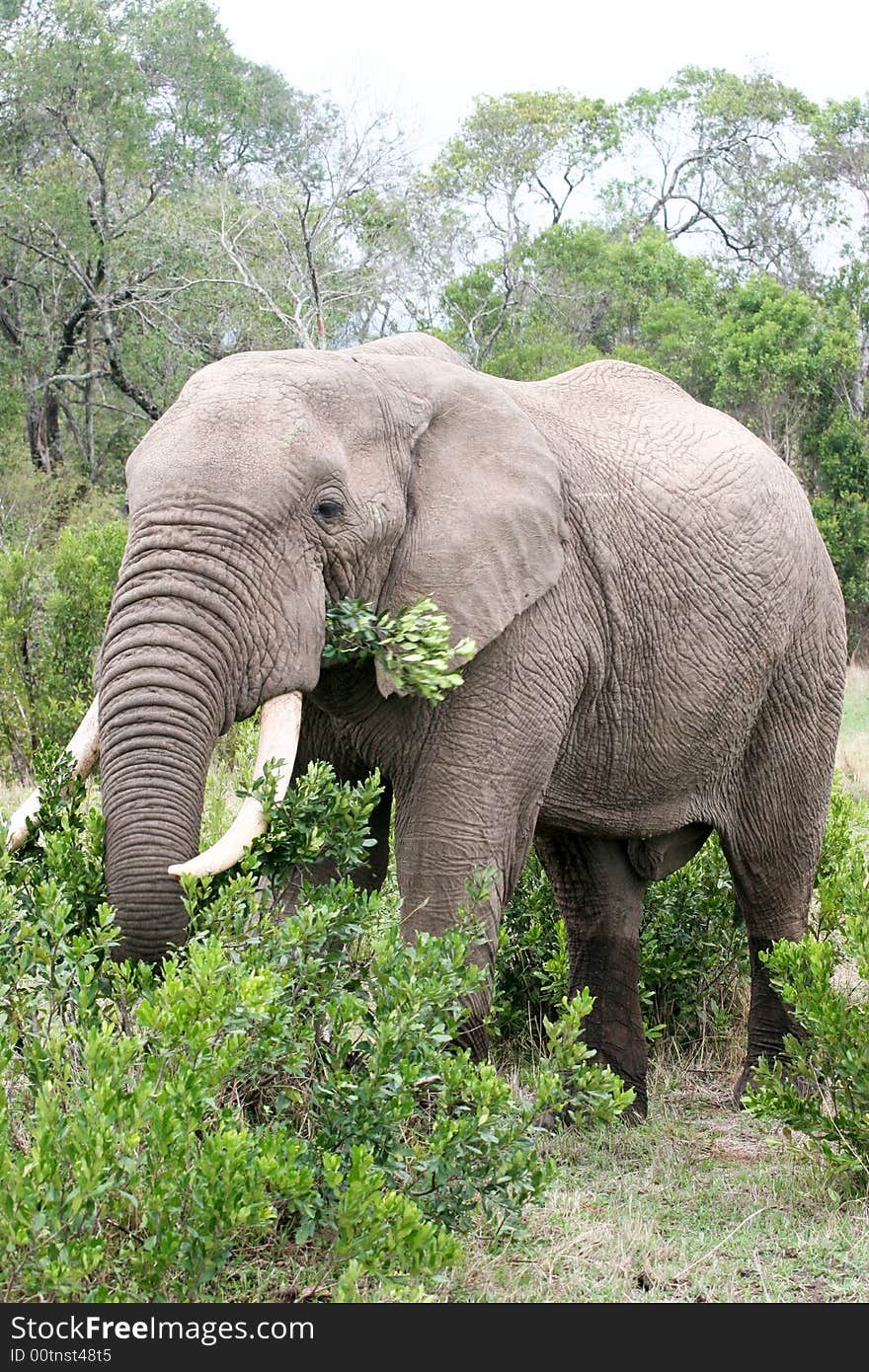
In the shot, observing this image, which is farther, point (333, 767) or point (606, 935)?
point (606, 935)

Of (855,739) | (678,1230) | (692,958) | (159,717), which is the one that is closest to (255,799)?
(159,717)

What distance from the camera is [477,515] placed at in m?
4.38

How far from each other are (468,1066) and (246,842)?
0.70m

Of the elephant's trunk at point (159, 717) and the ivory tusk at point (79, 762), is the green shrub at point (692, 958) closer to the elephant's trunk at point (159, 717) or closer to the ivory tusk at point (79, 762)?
the ivory tusk at point (79, 762)

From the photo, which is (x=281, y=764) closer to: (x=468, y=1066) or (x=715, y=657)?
(x=468, y=1066)

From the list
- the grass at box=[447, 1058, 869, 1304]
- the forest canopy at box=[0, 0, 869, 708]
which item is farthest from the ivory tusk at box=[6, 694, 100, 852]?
the forest canopy at box=[0, 0, 869, 708]

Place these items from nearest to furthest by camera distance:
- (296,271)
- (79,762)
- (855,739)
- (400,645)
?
(79,762), (400,645), (855,739), (296,271)

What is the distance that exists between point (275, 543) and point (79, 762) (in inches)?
28.7

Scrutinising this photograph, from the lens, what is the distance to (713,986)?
6.34m

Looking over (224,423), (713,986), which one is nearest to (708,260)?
(713,986)

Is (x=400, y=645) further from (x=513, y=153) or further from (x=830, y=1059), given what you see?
(x=513, y=153)

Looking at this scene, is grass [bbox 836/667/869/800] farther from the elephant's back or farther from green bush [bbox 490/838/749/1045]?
the elephant's back

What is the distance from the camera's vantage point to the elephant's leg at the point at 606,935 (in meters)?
5.55

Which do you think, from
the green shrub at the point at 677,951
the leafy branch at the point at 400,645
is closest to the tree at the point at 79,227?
the green shrub at the point at 677,951
